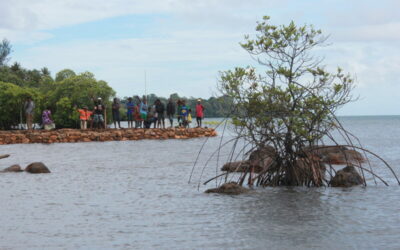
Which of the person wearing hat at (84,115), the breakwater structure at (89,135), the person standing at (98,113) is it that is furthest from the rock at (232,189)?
the person wearing hat at (84,115)

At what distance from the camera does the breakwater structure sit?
38.9 metres

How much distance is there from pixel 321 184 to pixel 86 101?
123 feet

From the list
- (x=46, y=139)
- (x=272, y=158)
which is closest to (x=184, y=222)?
(x=272, y=158)

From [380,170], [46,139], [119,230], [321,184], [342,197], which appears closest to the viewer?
[119,230]

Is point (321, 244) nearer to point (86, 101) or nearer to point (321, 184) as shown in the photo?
point (321, 184)

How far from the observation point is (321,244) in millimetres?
10320

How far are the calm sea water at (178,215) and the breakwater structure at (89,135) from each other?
58.8 ft

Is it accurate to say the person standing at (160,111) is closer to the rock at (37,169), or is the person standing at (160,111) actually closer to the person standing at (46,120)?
the person standing at (46,120)

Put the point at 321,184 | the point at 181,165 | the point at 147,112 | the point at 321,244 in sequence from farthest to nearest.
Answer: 1. the point at 147,112
2. the point at 181,165
3. the point at 321,184
4. the point at 321,244

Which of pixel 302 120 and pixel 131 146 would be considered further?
pixel 131 146

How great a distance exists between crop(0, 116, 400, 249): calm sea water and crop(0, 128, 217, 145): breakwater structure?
1792 cm

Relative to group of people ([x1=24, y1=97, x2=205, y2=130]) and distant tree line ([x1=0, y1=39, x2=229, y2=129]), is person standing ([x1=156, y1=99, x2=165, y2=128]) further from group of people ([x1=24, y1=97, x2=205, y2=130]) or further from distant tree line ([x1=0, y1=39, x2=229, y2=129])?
distant tree line ([x1=0, y1=39, x2=229, y2=129])

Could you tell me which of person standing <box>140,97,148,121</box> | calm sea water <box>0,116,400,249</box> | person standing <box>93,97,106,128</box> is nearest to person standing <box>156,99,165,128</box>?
person standing <box>140,97,148,121</box>

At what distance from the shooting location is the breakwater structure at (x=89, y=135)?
38906 millimetres
